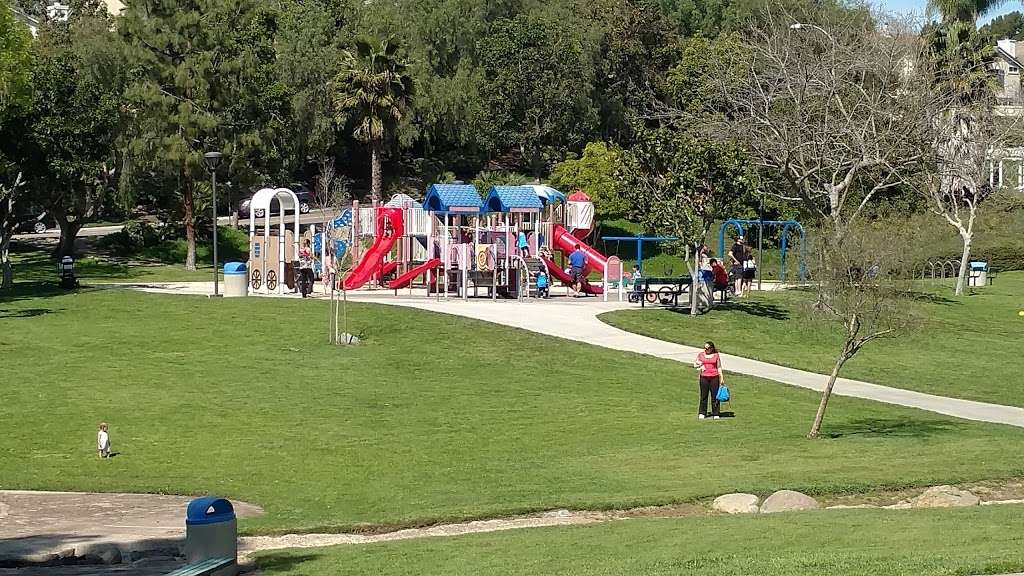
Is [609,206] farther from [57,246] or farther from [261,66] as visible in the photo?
[57,246]

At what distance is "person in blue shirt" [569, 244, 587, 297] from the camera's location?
163 feet

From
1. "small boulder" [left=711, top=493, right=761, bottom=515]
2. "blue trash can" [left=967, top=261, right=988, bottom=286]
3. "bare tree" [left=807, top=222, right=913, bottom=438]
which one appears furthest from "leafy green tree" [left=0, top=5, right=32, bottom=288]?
"blue trash can" [left=967, top=261, right=988, bottom=286]

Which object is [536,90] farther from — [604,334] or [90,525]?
[90,525]

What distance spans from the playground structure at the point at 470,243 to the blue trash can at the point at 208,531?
32944mm

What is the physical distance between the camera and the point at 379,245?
5084cm

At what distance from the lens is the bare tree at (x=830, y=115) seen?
52.3 meters

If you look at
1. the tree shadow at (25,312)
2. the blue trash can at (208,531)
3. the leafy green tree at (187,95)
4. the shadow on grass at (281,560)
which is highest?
the leafy green tree at (187,95)

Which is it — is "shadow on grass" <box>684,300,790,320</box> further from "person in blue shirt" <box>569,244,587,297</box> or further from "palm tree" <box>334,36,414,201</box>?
"palm tree" <box>334,36,414,201</box>

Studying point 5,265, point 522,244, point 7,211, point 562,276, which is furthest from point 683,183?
point 7,211

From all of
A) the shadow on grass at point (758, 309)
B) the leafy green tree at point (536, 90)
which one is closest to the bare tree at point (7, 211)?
the shadow on grass at point (758, 309)

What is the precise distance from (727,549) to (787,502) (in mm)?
4524

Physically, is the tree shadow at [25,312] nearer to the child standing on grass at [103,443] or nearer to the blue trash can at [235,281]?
the blue trash can at [235,281]

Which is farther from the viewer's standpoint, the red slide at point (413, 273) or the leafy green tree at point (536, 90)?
the leafy green tree at point (536, 90)

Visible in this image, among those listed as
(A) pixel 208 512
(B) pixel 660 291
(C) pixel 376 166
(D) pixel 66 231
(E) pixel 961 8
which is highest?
(E) pixel 961 8
